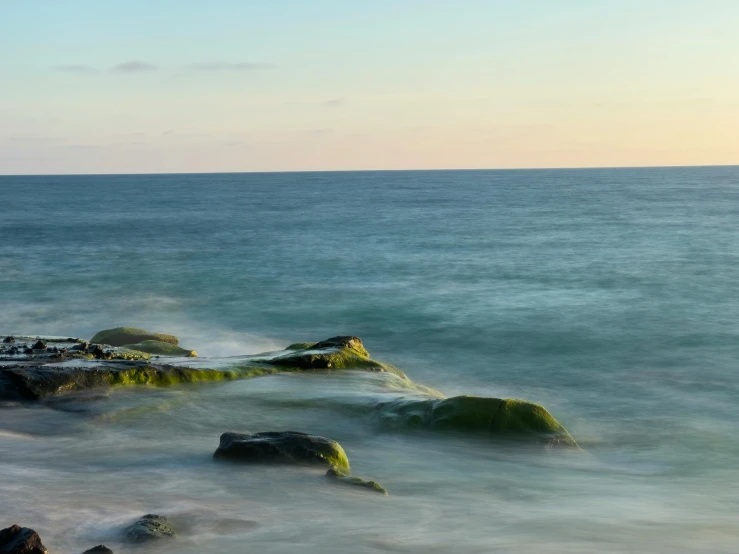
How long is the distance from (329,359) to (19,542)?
31.5 feet

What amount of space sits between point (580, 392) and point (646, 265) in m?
23.4

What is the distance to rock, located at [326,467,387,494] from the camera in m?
9.42

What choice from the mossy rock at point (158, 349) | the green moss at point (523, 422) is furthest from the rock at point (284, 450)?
the mossy rock at point (158, 349)

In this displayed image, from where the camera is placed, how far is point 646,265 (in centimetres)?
4184

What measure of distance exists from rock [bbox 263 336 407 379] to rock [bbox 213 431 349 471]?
5391mm

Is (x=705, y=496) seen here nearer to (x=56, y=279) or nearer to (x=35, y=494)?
(x=35, y=494)

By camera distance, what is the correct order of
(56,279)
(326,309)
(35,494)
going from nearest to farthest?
(35,494), (326,309), (56,279)

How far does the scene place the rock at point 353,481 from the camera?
30.9 feet

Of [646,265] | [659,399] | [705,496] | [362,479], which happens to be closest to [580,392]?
[659,399]

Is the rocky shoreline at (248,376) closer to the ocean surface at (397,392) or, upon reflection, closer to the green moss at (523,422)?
the green moss at (523,422)

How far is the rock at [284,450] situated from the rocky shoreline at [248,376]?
0.04ft

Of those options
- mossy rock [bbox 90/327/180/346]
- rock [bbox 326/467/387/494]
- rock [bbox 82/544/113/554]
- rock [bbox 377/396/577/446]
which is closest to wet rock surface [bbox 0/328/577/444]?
rock [bbox 377/396/577/446]

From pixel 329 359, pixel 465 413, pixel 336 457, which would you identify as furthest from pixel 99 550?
pixel 329 359

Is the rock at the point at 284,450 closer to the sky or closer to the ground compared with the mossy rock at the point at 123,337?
closer to the sky
